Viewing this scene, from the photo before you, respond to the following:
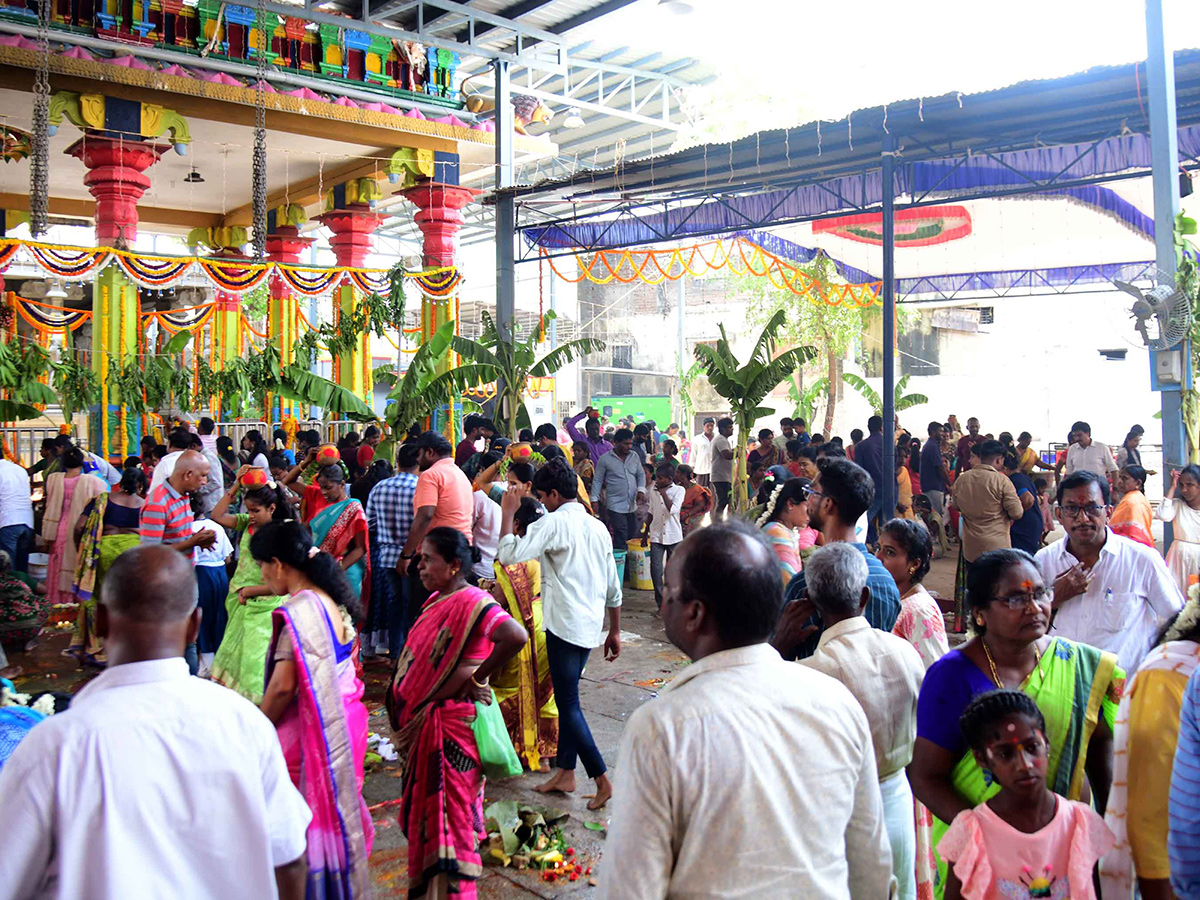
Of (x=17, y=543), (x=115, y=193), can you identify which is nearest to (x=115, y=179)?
(x=115, y=193)

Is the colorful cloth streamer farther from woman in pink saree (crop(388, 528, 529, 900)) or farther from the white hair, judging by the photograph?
the white hair

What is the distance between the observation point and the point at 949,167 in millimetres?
11125

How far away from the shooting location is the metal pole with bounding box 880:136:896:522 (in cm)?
981

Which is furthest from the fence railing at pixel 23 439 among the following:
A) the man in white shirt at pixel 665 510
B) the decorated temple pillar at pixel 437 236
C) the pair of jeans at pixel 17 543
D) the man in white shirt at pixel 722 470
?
the man in white shirt at pixel 722 470

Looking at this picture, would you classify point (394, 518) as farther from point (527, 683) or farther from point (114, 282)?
point (114, 282)

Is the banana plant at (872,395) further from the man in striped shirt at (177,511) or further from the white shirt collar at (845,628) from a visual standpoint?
the white shirt collar at (845,628)

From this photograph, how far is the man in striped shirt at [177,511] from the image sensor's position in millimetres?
5648

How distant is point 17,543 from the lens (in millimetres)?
8297

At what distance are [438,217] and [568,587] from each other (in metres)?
10.8

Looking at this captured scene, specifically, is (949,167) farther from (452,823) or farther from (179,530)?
(452,823)

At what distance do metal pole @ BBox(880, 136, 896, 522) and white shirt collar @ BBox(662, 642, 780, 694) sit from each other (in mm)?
8390

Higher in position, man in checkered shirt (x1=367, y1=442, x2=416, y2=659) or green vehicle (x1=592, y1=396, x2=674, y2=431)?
green vehicle (x1=592, y1=396, x2=674, y2=431)

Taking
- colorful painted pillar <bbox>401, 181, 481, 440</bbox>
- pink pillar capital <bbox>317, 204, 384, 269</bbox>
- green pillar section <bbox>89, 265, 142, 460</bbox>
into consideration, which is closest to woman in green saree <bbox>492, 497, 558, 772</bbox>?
colorful painted pillar <bbox>401, 181, 481, 440</bbox>

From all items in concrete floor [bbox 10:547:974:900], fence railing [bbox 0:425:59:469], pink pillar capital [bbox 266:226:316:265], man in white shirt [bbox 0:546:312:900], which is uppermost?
pink pillar capital [bbox 266:226:316:265]
